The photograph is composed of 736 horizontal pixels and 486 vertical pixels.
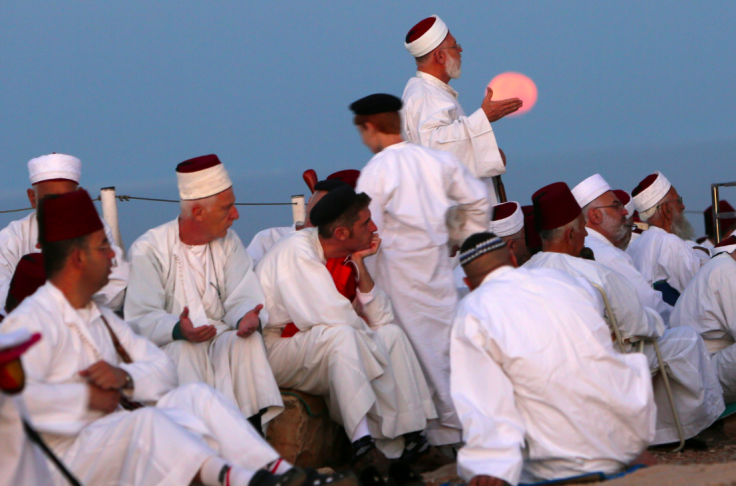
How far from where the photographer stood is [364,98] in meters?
5.74

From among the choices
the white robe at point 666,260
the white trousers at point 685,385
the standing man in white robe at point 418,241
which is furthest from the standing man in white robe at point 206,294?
the white robe at point 666,260

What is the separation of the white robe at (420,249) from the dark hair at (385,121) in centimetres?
13

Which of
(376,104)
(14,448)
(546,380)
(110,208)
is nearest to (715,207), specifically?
(376,104)

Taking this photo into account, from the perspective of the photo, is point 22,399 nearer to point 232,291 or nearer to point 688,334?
point 232,291

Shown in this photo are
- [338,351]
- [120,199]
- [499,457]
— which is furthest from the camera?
[120,199]

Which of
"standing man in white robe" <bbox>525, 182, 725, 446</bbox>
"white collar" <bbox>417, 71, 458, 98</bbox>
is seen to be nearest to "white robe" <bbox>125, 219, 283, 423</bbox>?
"standing man in white robe" <bbox>525, 182, 725, 446</bbox>

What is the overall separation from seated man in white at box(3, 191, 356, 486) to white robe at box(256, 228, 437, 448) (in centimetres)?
137

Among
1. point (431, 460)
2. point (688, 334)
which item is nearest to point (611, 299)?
point (688, 334)

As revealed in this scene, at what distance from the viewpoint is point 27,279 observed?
480cm

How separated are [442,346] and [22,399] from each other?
10.2ft

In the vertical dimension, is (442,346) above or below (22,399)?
below

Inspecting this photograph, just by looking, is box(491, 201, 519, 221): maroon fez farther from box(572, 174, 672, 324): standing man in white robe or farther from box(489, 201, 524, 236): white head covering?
box(572, 174, 672, 324): standing man in white robe

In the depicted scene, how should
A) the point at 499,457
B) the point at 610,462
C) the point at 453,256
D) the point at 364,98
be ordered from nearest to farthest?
the point at 499,457
the point at 610,462
the point at 364,98
the point at 453,256

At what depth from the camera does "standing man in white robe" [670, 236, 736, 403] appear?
255 inches
